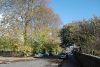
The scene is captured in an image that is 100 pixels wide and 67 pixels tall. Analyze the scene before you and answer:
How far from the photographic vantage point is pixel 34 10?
6456 centimetres

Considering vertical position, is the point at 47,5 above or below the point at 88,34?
above

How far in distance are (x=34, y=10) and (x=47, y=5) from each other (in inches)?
137

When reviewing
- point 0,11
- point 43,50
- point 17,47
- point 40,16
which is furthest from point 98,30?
point 43,50

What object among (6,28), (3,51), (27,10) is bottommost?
(3,51)

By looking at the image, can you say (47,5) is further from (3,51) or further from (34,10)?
(3,51)

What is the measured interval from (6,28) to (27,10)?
6.41 metres

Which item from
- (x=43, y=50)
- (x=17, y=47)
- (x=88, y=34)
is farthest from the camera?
(x=43, y=50)

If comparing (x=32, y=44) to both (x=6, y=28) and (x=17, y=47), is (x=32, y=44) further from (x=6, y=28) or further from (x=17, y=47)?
(x=6, y=28)

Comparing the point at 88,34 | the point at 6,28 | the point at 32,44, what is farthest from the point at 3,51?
the point at 88,34

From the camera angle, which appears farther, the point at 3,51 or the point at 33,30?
the point at 3,51

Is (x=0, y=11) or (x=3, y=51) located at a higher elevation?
(x=0, y=11)

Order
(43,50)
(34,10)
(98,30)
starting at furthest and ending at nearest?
1. (43,50)
2. (34,10)
3. (98,30)

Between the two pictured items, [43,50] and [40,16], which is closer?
[40,16]

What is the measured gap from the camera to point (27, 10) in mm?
63781
